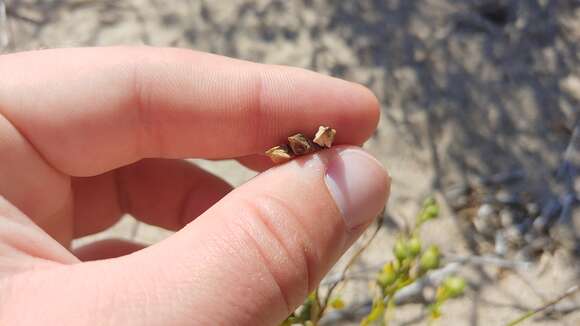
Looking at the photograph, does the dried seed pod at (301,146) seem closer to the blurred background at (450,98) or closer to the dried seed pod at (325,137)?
the dried seed pod at (325,137)

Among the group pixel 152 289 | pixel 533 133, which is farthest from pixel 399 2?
pixel 152 289

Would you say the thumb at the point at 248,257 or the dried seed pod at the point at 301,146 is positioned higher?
the dried seed pod at the point at 301,146

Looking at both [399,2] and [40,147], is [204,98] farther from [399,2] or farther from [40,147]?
[399,2]

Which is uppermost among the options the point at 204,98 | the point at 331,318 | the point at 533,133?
the point at 204,98

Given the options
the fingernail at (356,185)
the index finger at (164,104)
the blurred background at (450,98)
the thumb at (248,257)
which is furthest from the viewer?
the blurred background at (450,98)

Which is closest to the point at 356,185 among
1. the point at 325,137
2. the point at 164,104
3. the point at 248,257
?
the point at 325,137

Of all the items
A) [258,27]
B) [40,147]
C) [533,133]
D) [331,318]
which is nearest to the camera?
[40,147]

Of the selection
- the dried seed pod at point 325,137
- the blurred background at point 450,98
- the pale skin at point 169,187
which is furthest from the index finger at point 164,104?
the blurred background at point 450,98
